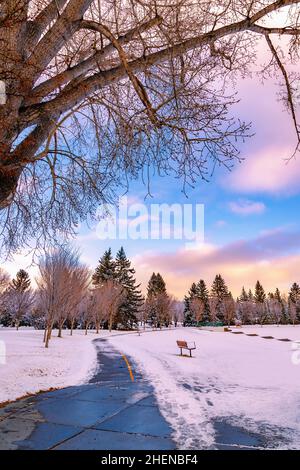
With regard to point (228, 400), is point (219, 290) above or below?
above

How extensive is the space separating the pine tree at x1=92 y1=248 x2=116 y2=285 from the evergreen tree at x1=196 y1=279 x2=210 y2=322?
36.5 meters

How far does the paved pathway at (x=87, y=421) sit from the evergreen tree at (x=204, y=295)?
304 ft

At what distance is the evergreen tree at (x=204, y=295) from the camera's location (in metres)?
98.8

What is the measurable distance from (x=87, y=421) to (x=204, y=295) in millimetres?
99292

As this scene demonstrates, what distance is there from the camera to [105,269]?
71938 millimetres

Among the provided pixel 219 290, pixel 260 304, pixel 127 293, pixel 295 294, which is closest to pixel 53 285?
pixel 127 293

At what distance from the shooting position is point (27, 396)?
8250 millimetres

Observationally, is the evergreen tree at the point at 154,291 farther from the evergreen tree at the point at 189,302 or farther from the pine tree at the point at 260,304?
the pine tree at the point at 260,304

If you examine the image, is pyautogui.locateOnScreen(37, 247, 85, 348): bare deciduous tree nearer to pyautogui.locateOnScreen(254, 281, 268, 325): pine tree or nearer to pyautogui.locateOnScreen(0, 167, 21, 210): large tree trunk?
pyautogui.locateOnScreen(0, 167, 21, 210): large tree trunk

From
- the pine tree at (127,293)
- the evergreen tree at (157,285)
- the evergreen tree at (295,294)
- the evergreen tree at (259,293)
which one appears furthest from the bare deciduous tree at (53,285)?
the evergreen tree at (259,293)

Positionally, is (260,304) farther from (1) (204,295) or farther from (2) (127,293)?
(2) (127,293)

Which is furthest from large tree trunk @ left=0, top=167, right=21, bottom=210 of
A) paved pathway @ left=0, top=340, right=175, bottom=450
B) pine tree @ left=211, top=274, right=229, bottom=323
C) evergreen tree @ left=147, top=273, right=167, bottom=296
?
pine tree @ left=211, top=274, right=229, bottom=323
